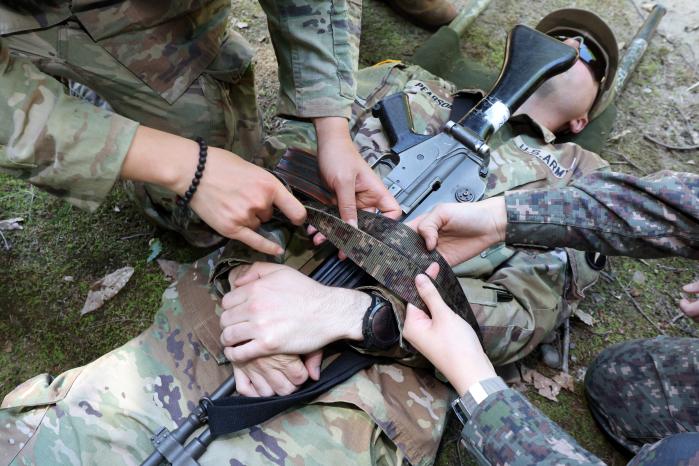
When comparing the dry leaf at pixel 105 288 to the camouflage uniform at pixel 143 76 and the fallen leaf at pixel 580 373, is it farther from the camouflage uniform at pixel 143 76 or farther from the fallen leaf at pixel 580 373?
the fallen leaf at pixel 580 373

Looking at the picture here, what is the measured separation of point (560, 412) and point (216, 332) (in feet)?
5.73

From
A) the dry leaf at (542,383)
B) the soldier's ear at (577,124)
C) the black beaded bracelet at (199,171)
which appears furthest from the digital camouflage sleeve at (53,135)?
the soldier's ear at (577,124)

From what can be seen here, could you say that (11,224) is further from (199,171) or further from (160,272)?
(199,171)

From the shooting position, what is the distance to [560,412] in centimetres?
272

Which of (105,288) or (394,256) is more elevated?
(394,256)

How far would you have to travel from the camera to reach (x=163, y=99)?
Result: 2506 millimetres

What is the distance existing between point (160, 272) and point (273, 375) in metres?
1.30

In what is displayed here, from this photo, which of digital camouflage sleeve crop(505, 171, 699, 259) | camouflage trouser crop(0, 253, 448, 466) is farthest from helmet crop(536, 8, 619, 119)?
camouflage trouser crop(0, 253, 448, 466)

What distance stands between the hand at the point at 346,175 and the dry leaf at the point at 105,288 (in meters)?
1.37

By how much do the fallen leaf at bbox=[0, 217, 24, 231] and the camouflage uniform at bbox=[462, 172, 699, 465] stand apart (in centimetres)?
266

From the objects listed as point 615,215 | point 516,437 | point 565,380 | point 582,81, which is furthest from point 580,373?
point 582,81

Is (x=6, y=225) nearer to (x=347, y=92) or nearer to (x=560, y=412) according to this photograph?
(x=347, y=92)

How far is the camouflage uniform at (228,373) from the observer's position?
195 cm

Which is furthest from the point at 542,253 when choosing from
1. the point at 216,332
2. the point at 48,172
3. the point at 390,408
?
the point at 48,172
